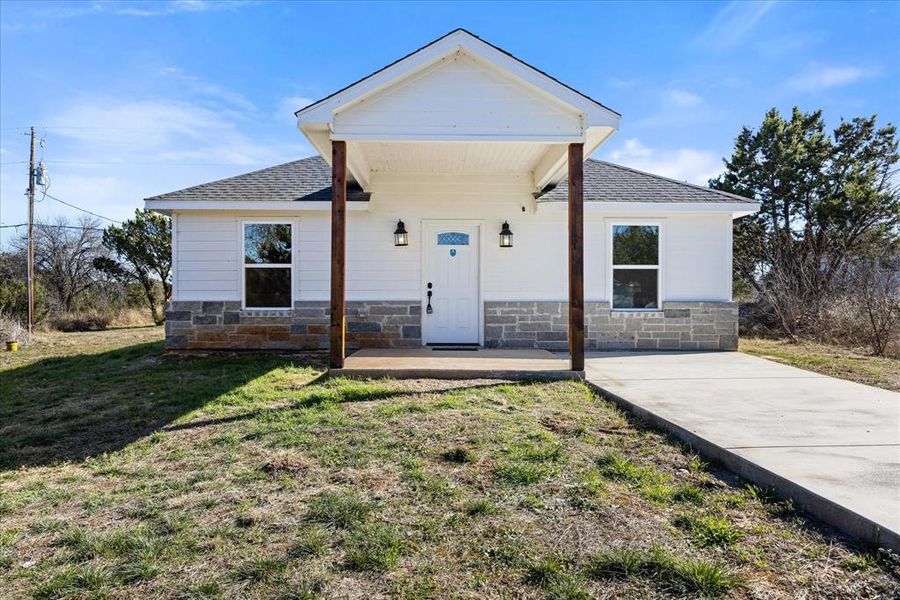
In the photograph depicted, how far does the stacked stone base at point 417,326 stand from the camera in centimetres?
895

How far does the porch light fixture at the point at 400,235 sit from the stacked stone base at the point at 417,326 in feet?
3.54

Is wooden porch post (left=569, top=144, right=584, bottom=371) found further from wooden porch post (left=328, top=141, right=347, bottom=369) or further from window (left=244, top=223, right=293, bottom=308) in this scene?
window (left=244, top=223, right=293, bottom=308)

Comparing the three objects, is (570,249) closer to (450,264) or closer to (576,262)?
(576,262)

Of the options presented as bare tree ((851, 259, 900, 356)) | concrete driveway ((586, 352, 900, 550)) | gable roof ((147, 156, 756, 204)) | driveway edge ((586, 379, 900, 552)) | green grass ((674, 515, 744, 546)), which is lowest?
green grass ((674, 515, 744, 546))

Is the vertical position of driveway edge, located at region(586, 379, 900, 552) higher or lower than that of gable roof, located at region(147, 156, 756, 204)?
lower

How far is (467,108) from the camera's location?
20.7 ft

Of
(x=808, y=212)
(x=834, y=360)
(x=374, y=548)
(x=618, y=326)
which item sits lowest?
(x=374, y=548)

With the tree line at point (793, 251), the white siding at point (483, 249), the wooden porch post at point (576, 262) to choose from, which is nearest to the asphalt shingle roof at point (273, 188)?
the white siding at point (483, 249)

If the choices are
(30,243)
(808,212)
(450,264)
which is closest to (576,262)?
(450,264)

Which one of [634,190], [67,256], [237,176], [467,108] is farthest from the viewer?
[67,256]

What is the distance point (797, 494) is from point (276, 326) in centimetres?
808

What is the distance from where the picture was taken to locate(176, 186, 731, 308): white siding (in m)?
8.95

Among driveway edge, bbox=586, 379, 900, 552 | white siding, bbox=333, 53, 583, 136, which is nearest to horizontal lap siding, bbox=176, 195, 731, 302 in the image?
white siding, bbox=333, 53, 583, 136

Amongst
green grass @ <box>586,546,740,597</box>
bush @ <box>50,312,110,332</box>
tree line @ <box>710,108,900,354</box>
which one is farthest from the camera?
bush @ <box>50,312,110,332</box>
